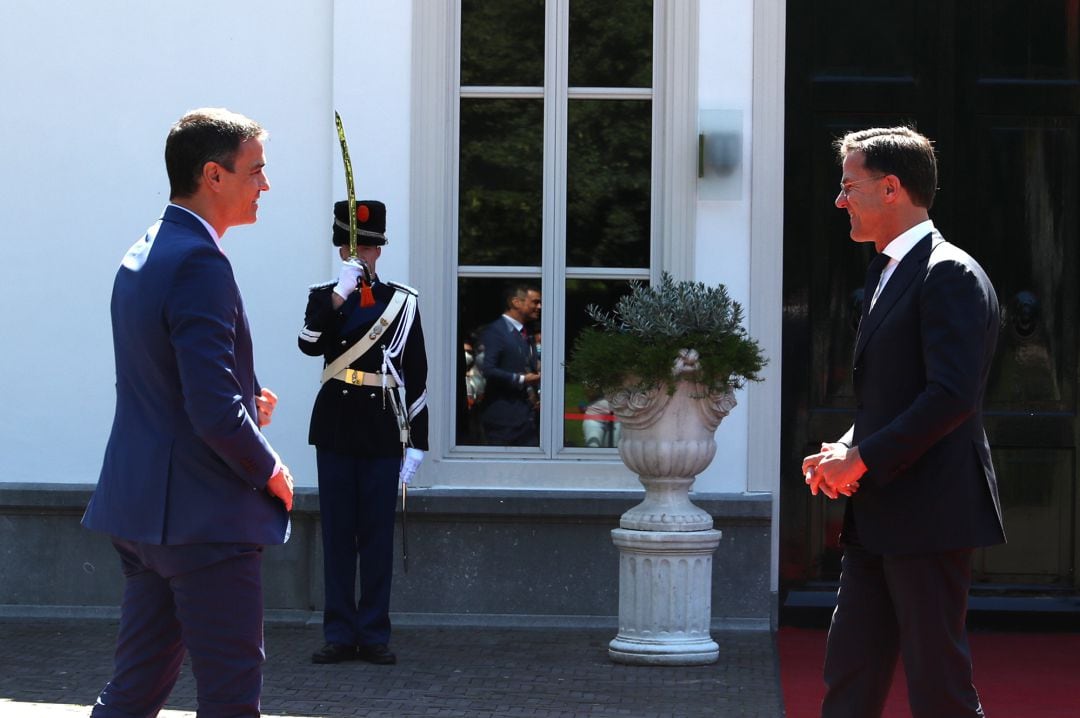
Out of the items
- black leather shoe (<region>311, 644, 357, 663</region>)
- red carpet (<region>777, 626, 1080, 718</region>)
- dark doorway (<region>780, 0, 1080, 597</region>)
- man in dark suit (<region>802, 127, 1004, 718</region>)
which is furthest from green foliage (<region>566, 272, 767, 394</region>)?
man in dark suit (<region>802, 127, 1004, 718</region>)

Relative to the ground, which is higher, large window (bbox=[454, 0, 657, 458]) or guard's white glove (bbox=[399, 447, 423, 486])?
large window (bbox=[454, 0, 657, 458])

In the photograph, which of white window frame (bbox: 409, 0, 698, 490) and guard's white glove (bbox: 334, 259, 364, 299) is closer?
guard's white glove (bbox: 334, 259, 364, 299)

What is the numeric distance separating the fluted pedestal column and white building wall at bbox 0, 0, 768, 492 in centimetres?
85

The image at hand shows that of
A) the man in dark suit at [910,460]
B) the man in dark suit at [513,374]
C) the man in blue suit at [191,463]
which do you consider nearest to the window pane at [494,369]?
the man in dark suit at [513,374]

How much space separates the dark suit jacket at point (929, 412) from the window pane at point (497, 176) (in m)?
3.91

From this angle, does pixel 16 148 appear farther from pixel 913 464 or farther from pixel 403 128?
pixel 913 464

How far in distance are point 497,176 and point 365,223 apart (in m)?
1.15

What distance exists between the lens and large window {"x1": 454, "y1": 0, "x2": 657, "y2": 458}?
25.6 feet

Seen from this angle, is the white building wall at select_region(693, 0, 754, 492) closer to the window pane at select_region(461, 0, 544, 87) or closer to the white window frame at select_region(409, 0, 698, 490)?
the white window frame at select_region(409, 0, 698, 490)

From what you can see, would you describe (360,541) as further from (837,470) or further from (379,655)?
(837,470)

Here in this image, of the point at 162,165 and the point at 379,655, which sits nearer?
the point at 379,655

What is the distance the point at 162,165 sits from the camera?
7801 mm

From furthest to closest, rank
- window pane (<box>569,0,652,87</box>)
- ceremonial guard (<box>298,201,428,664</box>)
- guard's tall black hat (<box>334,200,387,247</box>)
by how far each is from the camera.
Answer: window pane (<box>569,0,652,87</box>) → guard's tall black hat (<box>334,200,387,247</box>) → ceremonial guard (<box>298,201,428,664</box>)

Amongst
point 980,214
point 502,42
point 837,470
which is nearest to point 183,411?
point 837,470
